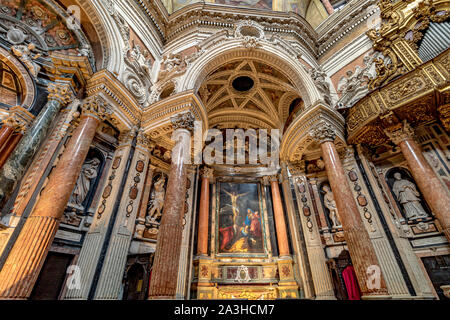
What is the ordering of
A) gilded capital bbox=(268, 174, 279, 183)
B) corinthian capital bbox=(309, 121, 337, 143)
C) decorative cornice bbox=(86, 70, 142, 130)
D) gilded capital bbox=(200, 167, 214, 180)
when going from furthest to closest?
gilded capital bbox=(268, 174, 279, 183)
gilded capital bbox=(200, 167, 214, 180)
corinthian capital bbox=(309, 121, 337, 143)
decorative cornice bbox=(86, 70, 142, 130)

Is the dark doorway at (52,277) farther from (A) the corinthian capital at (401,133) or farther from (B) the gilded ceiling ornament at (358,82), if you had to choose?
(B) the gilded ceiling ornament at (358,82)

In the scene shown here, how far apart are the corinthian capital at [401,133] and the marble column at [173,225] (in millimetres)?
6364

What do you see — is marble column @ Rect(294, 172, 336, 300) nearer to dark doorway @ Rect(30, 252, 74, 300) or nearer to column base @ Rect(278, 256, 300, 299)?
column base @ Rect(278, 256, 300, 299)

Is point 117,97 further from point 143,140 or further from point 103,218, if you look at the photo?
point 103,218

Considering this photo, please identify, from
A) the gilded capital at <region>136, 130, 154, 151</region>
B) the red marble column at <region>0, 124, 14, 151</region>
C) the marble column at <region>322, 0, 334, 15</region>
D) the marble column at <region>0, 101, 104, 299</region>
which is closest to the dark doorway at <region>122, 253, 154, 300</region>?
the marble column at <region>0, 101, 104, 299</region>

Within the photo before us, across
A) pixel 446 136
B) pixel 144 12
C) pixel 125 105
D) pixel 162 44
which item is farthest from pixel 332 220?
pixel 144 12

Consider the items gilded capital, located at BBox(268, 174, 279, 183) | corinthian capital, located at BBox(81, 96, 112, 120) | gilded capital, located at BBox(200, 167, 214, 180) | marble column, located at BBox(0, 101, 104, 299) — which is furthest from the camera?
gilded capital, located at BBox(268, 174, 279, 183)

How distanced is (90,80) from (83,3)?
2.79 m

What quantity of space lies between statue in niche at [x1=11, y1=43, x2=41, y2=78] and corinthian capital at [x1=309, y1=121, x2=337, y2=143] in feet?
26.6

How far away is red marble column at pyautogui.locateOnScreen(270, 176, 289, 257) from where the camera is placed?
9.02m

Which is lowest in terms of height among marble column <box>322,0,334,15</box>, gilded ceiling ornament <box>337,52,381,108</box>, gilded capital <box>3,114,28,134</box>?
gilded capital <box>3,114,28,134</box>

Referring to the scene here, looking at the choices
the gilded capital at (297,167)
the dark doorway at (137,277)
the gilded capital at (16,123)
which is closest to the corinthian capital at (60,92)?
the gilded capital at (16,123)

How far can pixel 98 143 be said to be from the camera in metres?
6.84

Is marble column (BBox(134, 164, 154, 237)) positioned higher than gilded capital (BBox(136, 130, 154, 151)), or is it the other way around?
gilded capital (BBox(136, 130, 154, 151))
